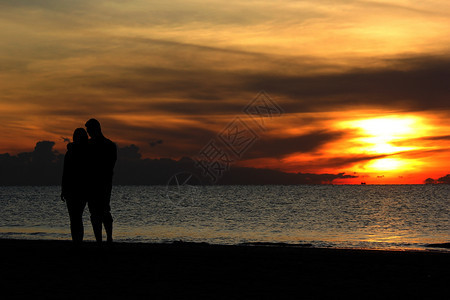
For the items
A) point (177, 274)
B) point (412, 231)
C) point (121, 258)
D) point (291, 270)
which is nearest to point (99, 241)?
point (121, 258)

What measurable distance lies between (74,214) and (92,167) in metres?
1.01

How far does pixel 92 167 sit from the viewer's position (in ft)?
34.6

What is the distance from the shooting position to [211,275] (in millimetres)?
9070

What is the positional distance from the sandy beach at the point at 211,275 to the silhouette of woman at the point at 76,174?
41.6 inches

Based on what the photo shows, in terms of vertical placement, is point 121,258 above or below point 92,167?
below

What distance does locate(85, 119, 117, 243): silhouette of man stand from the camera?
1051 centimetres

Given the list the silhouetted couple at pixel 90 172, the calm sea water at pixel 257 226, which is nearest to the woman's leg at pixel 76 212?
the silhouetted couple at pixel 90 172

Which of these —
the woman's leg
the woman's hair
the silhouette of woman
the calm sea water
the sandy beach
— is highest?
the woman's hair

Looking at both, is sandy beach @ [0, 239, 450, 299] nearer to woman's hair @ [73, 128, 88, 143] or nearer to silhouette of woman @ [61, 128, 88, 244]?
silhouette of woman @ [61, 128, 88, 244]

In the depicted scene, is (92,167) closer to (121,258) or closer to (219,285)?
(121,258)

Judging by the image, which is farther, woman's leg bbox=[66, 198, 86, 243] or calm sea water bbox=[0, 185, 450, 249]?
calm sea water bbox=[0, 185, 450, 249]

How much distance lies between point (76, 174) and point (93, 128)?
0.92 m

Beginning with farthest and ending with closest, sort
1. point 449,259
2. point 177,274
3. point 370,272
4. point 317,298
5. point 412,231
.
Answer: point 412,231 < point 449,259 < point 370,272 < point 177,274 < point 317,298


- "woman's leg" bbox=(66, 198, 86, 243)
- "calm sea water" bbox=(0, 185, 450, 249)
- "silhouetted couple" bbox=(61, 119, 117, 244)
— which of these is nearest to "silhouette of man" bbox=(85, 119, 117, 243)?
"silhouetted couple" bbox=(61, 119, 117, 244)
